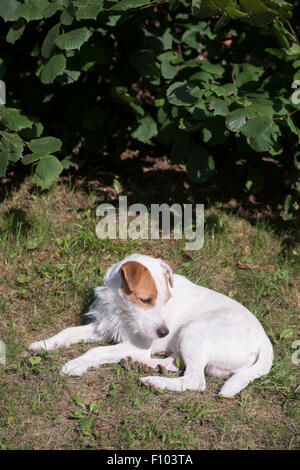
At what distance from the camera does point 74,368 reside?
148 inches

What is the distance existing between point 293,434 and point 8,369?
196cm

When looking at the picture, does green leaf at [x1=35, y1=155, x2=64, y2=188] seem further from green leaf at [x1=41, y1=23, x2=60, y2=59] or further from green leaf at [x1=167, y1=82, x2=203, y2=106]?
green leaf at [x1=167, y1=82, x2=203, y2=106]

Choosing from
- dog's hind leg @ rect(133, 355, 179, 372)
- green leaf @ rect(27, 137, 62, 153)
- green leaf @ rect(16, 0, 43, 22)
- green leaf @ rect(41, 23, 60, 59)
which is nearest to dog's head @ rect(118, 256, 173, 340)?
dog's hind leg @ rect(133, 355, 179, 372)

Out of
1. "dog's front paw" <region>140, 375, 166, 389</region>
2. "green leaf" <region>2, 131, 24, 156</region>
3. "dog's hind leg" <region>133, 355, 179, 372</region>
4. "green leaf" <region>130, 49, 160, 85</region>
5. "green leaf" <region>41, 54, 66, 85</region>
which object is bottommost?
"dog's hind leg" <region>133, 355, 179, 372</region>

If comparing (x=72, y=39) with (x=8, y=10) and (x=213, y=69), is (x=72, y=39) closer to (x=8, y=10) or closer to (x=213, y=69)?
(x=8, y=10)

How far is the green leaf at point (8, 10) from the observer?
4.26 meters

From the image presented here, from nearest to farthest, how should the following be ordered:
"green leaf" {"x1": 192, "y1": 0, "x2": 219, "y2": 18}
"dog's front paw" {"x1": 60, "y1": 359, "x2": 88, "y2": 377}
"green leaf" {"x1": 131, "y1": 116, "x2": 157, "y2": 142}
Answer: "dog's front paw" {"x1": 60, "y1": 359, "x2": 88, "y2": 377} < "green leaf" {"x1": 192, "y1": 0, "x2": 219, "y2": 18} < "green leaf" {"x1": 131, "y1": 116, "x2": 157, "y2": 142}

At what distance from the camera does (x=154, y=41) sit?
201 inches

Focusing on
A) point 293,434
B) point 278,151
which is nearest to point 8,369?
point 293,434

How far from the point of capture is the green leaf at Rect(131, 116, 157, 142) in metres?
5.34

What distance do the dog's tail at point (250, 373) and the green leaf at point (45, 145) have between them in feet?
7.10

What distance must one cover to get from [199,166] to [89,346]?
200cm

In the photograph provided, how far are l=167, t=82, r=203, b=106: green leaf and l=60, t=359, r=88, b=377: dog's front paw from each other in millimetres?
2274
